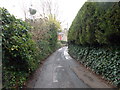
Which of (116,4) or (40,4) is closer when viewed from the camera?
(116,4)

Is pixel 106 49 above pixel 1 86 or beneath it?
above

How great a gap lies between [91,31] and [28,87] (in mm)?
4104

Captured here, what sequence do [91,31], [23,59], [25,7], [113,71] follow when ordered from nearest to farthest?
[113,71], [23,59], [91,31], [25,7]

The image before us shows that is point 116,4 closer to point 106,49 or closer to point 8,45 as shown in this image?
→ point 106,49

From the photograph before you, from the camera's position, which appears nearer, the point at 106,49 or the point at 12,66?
the point at 12,66

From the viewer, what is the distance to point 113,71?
3453mm

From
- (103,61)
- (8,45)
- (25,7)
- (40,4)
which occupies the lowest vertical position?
(103,61)

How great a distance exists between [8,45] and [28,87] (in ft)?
6.24

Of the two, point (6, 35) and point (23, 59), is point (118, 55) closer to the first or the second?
point (23, 59)

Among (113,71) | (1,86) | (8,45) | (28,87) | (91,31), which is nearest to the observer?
(1,86)

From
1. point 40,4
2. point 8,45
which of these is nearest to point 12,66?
point 8,45

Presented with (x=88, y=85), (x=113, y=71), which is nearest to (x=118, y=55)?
(x=113, y=71)

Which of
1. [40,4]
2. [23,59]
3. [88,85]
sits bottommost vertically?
[88,85]

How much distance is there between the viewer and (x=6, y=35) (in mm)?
3215
